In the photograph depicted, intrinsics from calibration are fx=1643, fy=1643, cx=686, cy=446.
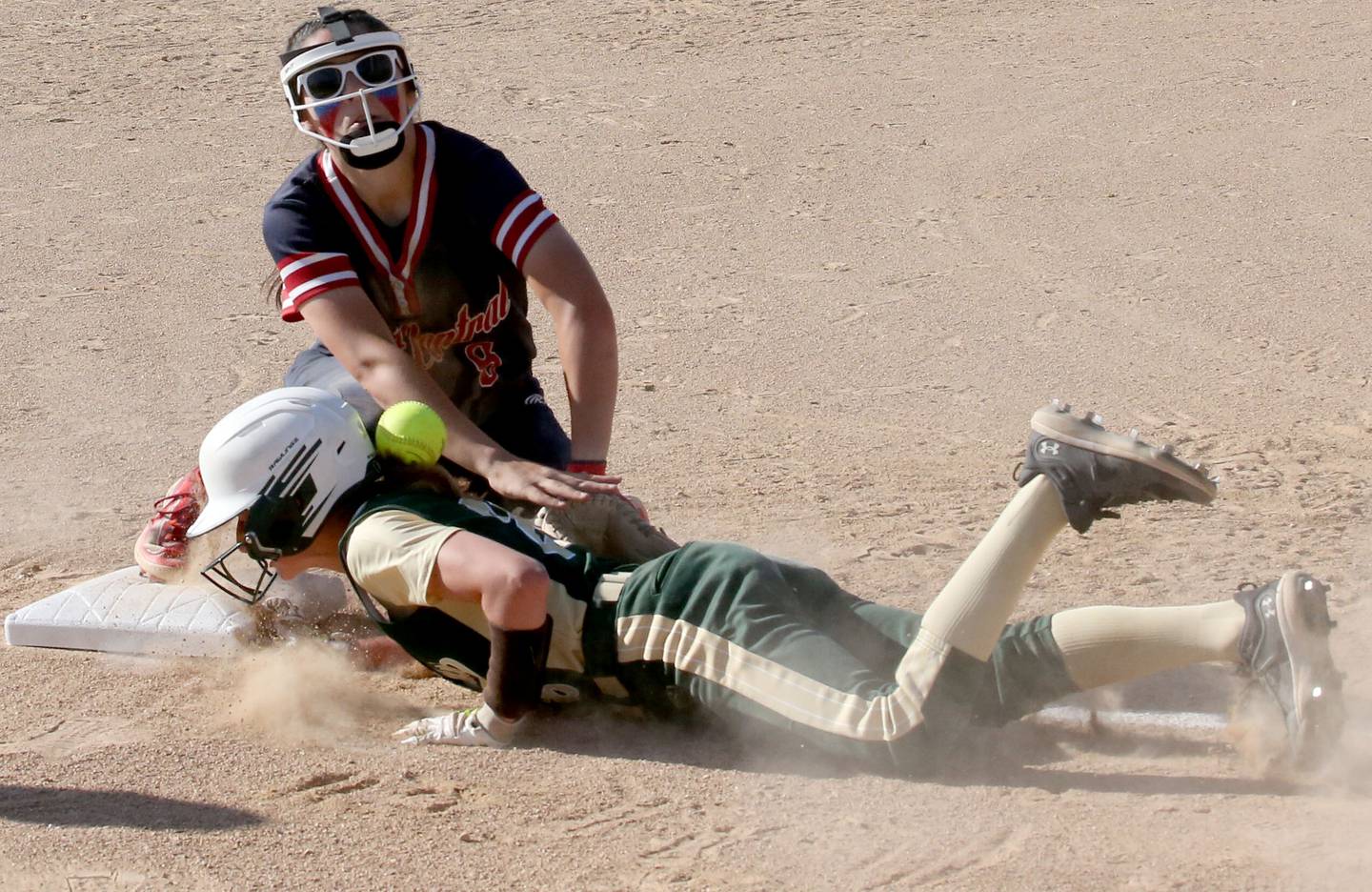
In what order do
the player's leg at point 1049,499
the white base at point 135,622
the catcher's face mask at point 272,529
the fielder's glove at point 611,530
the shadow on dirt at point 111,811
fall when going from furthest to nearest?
the white base at point 135,622, the fielder's glove at point 611,530, the catcher's face mask at point 272,529, the shadow on dirt at point 111,811, the player's leg at point 1049,499

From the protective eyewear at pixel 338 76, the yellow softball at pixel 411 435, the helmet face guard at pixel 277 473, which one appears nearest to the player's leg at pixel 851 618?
the yellow softball at pixel 411 435

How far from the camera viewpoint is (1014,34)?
1088 centimetres

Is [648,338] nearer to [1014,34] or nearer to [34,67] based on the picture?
[1014,34]

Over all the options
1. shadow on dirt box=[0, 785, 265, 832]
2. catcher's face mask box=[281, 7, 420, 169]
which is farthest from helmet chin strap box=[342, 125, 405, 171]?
shadow on dirt box=[0, 785, 265, 832]

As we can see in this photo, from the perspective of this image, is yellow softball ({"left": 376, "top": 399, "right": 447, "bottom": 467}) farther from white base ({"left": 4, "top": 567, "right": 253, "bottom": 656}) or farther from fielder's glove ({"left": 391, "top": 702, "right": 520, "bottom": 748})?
white base ({"left": 4, "top": 567, "right": 253, "bottom": 656})

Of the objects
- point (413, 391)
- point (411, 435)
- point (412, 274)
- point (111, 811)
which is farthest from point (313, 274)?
point (111, 811)

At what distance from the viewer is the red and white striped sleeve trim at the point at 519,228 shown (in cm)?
432

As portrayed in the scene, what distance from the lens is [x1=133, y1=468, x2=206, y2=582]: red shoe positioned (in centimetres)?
422

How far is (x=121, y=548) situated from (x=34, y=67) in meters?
7.00

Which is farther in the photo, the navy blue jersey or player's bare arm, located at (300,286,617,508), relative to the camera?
the navy blue jersey

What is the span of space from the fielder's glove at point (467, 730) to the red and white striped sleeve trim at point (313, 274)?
124 centimetres

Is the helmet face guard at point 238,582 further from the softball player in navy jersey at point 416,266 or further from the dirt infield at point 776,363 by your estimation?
the softball player in navy jersey at point 416,266

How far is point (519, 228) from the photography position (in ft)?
14.2

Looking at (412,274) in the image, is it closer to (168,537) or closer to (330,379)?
(330,379)
